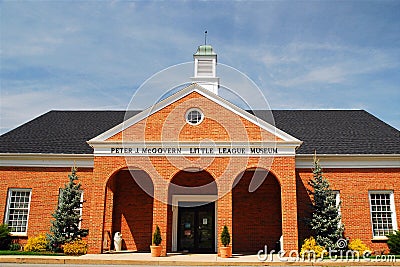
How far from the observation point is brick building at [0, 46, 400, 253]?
18172 mm

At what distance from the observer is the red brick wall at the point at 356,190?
19.8 metres

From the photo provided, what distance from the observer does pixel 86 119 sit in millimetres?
26531

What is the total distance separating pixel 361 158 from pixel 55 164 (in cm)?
1688

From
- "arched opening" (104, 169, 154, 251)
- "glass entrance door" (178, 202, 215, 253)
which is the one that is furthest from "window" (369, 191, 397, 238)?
"arched opening" (104, 169, 154, 251)

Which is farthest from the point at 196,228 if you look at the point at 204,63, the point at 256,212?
the point at 204,63

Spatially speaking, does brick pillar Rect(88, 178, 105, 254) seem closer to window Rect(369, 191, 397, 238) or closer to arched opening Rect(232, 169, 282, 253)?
arched opening Rect(232, 169, 282, 253)

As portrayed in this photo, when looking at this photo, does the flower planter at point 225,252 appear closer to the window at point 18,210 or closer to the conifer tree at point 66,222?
the conifer tree at point 66,222

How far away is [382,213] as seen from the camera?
66.1 feet

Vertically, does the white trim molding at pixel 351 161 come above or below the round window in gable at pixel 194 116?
below

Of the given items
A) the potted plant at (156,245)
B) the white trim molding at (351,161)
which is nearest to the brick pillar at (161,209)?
the potted plant at (156,245)

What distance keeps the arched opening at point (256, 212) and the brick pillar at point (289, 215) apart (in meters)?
2.28

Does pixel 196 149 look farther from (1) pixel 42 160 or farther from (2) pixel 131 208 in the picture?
(1) pixel 42 160

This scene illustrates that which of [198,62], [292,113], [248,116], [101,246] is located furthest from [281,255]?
[198,62]

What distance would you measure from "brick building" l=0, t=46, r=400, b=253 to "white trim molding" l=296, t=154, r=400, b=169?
54 millimetres
